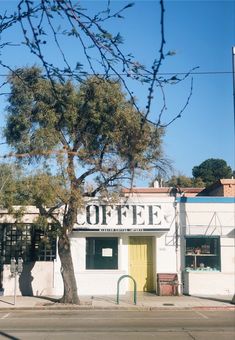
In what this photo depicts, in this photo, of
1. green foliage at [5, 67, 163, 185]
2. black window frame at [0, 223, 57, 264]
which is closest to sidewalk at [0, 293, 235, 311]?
black window frame at [0, 223, 57, 264]

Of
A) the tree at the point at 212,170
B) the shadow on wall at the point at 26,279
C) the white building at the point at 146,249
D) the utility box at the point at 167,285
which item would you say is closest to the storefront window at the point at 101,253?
the white building at the point at 146,249

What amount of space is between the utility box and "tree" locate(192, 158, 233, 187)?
160 feet

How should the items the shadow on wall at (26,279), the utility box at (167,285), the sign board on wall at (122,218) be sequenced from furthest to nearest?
the sign board on wall at (122,218)
the shadow on wall at (26,279)
the utility box at (167,285)

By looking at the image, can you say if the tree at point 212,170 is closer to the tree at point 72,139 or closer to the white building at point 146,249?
the white building at point 146,249

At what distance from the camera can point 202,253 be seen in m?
23.2

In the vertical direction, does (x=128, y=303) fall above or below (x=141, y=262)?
below

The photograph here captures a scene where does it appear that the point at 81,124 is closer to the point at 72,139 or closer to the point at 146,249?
the point at 72,139

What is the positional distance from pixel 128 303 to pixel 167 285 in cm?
312

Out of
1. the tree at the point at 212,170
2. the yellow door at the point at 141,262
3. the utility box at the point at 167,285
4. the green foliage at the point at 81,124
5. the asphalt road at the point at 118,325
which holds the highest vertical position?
the tree at the point at 212,170

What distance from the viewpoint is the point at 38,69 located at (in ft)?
60.0

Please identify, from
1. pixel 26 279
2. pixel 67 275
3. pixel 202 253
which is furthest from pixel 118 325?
pixel 202 253

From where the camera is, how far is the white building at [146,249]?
22.3 m

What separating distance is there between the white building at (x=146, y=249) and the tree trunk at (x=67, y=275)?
2.87 metres

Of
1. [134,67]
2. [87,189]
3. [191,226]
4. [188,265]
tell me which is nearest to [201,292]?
[188,265]
